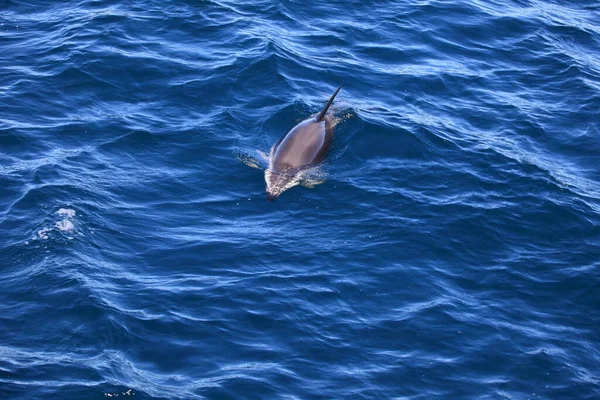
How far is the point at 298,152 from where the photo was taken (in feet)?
78.1

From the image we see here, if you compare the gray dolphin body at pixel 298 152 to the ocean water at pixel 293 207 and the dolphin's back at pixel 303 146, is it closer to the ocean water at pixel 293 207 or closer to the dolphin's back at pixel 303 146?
the dolphin's back at pixel 303 146

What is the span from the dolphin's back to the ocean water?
55cm

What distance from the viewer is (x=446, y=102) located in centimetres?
2781

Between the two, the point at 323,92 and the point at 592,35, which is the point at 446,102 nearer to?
the point at 323,92

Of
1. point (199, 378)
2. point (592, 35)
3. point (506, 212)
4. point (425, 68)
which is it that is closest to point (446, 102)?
point (425, 68)

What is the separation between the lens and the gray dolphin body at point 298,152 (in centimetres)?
2284

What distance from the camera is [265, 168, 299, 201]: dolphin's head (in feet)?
73.5

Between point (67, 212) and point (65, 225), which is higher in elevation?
point (67, 212)

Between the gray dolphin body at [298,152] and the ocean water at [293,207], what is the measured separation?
34 cm

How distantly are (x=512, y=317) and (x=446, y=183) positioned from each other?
552 cm

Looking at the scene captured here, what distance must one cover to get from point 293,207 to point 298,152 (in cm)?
233

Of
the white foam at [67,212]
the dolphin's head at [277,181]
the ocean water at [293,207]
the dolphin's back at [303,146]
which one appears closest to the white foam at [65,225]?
the ocean water at [293,207]

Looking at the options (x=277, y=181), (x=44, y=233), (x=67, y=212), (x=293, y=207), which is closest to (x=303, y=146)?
(x=277, y=181)

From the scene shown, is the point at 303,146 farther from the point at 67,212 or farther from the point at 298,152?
the point at 67,212
